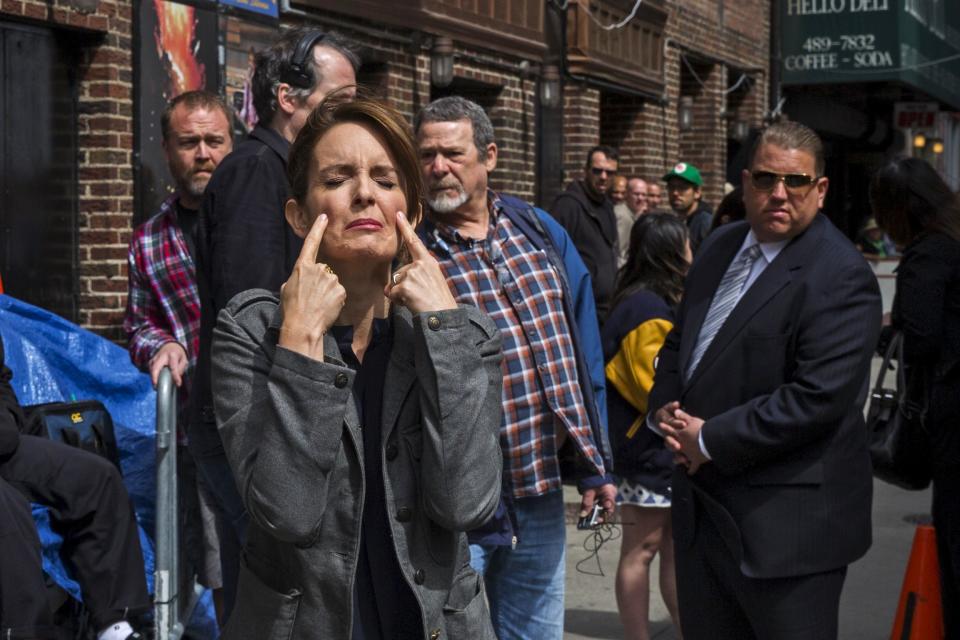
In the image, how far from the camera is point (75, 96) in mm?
7336

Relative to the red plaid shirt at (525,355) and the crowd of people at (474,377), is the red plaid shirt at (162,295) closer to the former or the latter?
the crowd of people at (474,377)

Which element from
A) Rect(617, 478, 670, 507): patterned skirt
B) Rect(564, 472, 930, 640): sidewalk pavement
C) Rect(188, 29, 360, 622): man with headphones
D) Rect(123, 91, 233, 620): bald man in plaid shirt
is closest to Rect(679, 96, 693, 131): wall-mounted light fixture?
Rect(564, 472, 930, 640): sidewalk pavement

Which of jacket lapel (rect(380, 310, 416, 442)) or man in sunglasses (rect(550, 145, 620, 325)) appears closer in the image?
jacket lapel (rect(380, 310, 416, 442))

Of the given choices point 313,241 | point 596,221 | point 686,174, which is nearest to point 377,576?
point 313,241

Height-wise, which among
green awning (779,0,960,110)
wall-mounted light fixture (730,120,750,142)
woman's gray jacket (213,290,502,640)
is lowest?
woman's gray jacket (213,290,502,640)

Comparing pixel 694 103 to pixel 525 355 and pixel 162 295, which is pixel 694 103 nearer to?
pixel 162 295

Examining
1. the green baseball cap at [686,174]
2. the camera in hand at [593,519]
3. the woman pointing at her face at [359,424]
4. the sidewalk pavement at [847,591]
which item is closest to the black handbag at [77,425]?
the camera in hand at [593,519]

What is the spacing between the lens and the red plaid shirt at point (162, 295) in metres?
5.02

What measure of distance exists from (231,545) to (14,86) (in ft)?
12.1

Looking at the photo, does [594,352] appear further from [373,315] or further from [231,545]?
[373,315]

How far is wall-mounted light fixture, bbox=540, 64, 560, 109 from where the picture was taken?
12.8 meters

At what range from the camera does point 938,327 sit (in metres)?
5.05

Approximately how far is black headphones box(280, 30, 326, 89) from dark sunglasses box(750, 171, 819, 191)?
A: 1331 mm

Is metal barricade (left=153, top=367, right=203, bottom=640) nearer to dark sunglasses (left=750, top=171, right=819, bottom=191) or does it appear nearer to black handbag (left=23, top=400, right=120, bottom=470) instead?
black handbag (left=23, top=400, right=120, bottom=470)
